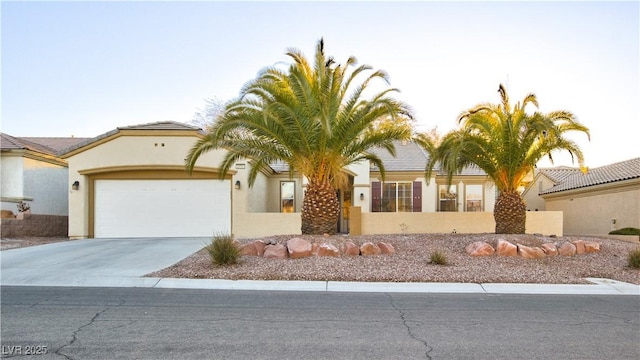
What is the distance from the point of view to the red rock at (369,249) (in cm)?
1231

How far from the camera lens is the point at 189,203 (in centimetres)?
1953

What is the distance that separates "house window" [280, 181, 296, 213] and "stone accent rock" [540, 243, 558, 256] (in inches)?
490

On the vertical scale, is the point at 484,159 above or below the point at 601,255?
above

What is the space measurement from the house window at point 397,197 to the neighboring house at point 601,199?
910 cm

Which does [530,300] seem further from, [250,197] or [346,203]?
[346,203]

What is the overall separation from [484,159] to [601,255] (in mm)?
4491

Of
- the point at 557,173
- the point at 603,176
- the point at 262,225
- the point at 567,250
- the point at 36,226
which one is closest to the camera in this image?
the point at 567,250

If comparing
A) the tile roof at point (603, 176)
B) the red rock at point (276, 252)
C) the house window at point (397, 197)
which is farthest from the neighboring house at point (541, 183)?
the red rock at point (276, 252)

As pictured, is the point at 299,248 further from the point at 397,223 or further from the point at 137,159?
the point at 137,159

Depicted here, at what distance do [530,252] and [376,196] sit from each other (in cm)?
1094

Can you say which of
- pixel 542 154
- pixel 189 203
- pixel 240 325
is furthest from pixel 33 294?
pixel 542 154

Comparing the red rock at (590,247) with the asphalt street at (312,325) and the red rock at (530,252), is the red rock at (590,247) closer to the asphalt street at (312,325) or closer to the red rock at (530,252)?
the red rock at (530,252)

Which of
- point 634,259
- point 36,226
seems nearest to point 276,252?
point 634,259

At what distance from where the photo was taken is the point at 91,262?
12.1 metres
